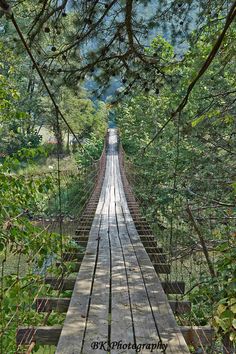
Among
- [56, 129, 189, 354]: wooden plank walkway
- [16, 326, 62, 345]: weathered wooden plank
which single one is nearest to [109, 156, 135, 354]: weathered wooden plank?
[56, 129, 189, 354]: wooden plank walkway

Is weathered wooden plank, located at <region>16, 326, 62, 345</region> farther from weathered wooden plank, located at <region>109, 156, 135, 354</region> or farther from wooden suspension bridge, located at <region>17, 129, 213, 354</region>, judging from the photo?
weathered wooden plank, located at <region>109, 156, 135, 354</region>

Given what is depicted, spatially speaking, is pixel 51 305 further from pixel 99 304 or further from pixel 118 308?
pixel 118 308

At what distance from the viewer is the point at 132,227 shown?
14.6 ft

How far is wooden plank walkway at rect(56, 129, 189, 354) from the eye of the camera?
1699mm

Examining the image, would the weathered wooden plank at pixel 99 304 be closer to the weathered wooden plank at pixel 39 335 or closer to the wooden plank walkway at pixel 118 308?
the wooden plank walkway at pixel 118 308

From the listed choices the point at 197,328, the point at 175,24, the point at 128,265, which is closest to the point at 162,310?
the point at 197,328

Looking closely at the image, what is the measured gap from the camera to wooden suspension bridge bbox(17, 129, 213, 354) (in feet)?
5.64

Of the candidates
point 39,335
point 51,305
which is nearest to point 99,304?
point 51,305

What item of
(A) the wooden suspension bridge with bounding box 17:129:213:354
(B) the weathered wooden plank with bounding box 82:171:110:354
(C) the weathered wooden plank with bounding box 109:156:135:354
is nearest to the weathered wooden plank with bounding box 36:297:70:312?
(A) the wooden suspension bridge with bounding box 17:129:213:354

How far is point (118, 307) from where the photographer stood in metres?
2.11

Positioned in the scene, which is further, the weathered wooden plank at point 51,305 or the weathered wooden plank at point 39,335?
the weathered wooden plank at point 51,305

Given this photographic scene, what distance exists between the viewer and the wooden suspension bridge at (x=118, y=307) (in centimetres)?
172

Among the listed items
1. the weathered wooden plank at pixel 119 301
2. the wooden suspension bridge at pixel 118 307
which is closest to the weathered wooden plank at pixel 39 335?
the wooden suspension bridge at pixel 118 307

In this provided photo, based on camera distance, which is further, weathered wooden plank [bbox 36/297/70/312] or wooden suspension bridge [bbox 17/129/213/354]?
weathered wooden plank [bbox 36/297/70/312]
